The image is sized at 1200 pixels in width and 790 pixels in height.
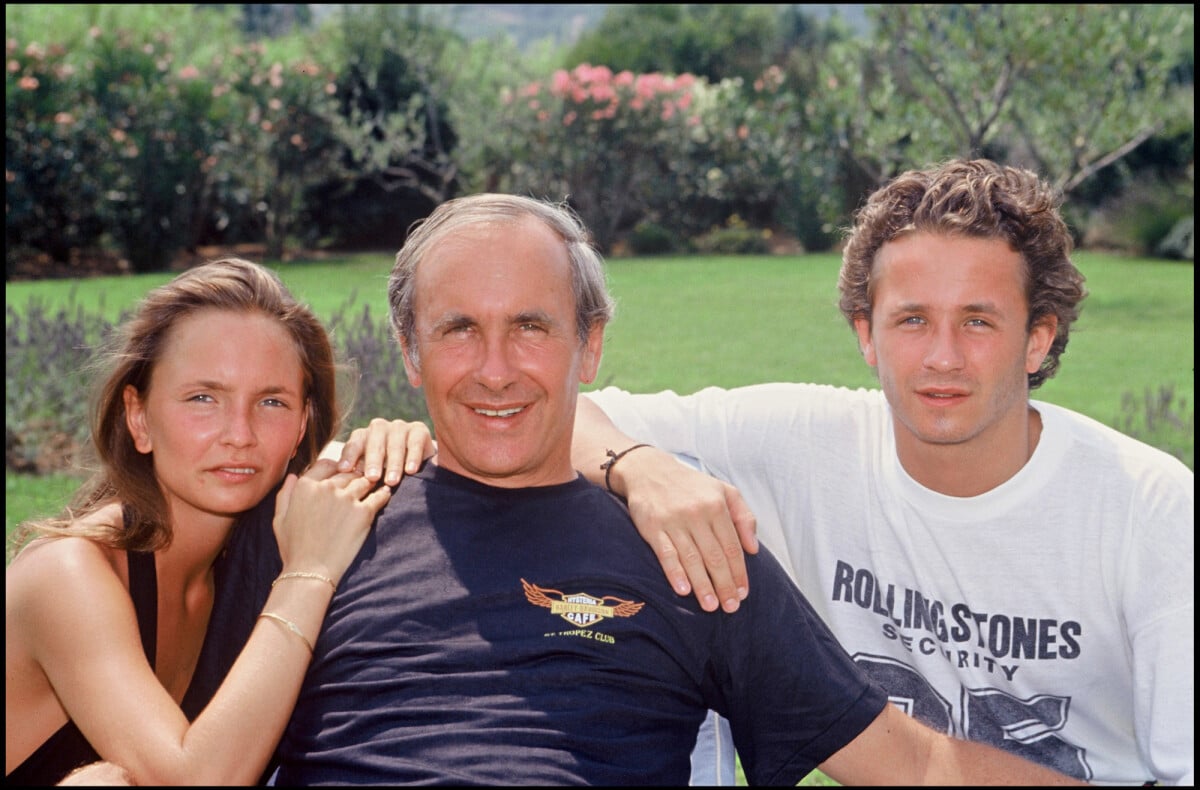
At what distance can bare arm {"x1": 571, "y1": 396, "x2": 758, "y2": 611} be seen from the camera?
2.44 m

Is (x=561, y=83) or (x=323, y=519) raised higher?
(x=561, y=83)

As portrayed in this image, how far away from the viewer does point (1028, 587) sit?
262cm

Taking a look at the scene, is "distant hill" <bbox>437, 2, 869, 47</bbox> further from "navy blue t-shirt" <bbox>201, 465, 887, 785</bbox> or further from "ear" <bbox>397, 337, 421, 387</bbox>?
"navy blue t-shirt" <bbox>201, 465, 887, 785</bbox>

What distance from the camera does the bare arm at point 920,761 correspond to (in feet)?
7.67

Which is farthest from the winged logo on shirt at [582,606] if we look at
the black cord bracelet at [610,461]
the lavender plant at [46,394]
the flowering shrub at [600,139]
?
the flowering shrub at [600,139]

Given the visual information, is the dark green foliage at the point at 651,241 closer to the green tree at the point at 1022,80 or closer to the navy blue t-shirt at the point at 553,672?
the green tree at the point at 1022,80

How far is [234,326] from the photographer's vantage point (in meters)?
2.68

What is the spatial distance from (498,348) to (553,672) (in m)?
0.71

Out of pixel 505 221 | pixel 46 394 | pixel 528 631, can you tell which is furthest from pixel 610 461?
pixel 46 394

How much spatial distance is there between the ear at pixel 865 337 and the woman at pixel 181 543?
122 cm

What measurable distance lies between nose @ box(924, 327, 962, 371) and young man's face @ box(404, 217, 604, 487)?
0.79 m

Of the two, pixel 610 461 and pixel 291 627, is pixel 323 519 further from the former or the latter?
pixel 610 461

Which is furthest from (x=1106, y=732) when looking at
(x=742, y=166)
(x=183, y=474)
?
(x=742, y=166)

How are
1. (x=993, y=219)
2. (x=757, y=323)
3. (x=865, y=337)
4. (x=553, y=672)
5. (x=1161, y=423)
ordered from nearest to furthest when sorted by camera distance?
(x=553, y=672)
(x=993, y=219)
(x=865, y=337)
(x=1161, y=423)
(x=757, y=323)
